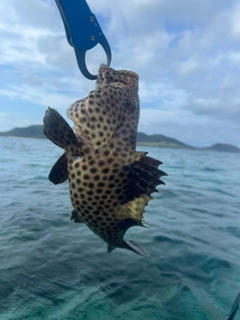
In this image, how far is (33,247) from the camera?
6707 millimetres

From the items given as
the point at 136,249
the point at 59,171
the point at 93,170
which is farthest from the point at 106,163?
the point at 136,249

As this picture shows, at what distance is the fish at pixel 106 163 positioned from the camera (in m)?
3.40

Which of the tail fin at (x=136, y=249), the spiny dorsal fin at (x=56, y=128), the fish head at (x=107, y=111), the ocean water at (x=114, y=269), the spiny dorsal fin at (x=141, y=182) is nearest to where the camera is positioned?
the spiny dorsal fin at (x=56, y=128)

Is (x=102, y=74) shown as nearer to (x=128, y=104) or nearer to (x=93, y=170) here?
(x=128, y=104)

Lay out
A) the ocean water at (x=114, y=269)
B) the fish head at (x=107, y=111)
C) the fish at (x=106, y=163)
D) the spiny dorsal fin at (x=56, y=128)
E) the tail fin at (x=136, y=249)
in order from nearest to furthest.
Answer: the spiny dorsal fin at (x=56, y=128)
the fish at (x=106, y=163)
the fish head at (x=107, y=111)
the tail fin at (x=136, y=249)
the ocean water at (x=114, y=269)

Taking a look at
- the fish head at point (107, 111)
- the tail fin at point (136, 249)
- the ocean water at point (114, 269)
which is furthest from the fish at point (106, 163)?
the ocean water at point (114, 269)

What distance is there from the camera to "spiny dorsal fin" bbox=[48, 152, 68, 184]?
359 cm

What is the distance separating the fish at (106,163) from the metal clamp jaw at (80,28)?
0.47m

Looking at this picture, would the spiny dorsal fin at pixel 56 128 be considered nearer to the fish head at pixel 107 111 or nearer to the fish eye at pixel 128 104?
the fish head at pixel 107 111

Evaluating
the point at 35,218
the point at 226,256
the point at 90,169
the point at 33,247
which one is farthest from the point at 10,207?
the point at 90,169

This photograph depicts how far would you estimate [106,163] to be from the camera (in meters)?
3.45

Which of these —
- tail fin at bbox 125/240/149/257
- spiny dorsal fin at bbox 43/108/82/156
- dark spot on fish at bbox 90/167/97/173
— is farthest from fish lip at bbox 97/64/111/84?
tail fin at bbox 125/240/149/257

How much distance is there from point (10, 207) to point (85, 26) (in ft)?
25.4

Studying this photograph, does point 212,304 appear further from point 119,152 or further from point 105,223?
point 119,152
